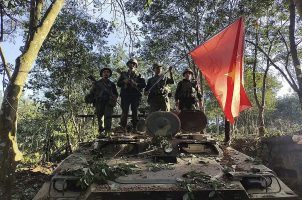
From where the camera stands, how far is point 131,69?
382 inches

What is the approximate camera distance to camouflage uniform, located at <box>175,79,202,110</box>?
9.80m

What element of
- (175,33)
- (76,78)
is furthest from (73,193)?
(175,33)

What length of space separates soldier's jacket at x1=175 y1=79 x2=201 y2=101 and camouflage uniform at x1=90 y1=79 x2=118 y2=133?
1473 mm

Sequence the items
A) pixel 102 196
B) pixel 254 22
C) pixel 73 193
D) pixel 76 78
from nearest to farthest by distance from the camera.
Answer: pixel 102 196
pixel 73 193
pixel 76 78
pixel 254 22

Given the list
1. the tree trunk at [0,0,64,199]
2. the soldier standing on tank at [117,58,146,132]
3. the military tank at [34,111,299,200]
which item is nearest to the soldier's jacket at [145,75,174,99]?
the soldier standing on tank at [117,58,146,132]

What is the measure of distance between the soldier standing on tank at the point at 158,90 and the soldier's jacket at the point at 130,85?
167 mm

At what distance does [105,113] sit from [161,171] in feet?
13.4

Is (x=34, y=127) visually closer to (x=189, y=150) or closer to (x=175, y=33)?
(x=175, y=33)

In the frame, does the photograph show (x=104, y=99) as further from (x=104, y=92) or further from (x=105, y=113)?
(x=105, y=113)

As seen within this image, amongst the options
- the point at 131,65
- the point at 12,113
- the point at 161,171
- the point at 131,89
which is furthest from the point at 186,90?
the point at 161,171

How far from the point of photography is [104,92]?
9.60 metres

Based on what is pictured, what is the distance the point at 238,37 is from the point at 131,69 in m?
2.47

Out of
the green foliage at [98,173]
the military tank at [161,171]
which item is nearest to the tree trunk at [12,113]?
the military tank at [161,171]

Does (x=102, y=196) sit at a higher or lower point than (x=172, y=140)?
lower
